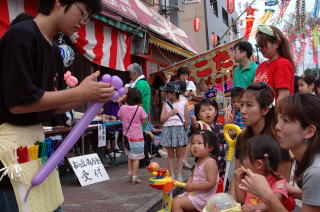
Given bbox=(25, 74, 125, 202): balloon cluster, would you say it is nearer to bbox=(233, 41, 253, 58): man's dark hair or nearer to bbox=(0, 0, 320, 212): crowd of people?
bbox=(0, 0, 320, 212): crowd of people

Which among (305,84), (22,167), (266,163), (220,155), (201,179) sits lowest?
(201,179)

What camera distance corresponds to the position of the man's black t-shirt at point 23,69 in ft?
5.45

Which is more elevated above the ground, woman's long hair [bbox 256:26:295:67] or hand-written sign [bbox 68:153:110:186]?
woman's long hair [bbox 256:26:295:67]

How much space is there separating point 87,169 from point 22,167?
4.59 meters

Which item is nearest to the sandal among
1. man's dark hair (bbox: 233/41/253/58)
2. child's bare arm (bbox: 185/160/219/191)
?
child's bare arm (bbox: 185/160/219/191)

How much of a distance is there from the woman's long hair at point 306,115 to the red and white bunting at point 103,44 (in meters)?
5.79

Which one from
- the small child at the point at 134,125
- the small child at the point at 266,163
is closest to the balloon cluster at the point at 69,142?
the small child at the point at 266,163

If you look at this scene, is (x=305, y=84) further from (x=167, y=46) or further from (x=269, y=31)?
(x=167, y=46)

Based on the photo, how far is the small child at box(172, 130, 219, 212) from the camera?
3.68 m

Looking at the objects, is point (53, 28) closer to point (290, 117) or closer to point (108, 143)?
point (290, 117)

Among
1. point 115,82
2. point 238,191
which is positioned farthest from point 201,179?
point 115,82

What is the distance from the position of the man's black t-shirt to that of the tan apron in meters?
0.05

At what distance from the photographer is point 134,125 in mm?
6273

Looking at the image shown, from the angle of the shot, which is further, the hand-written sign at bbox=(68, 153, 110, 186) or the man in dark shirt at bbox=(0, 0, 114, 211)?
the hand-written sign at bbox=(68, 153, 110, 186)
